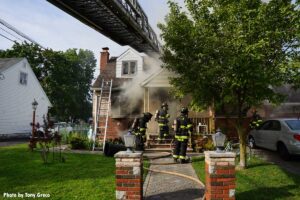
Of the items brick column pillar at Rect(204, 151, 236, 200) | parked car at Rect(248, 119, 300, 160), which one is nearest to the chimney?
parked car at Rect(248, 119, 300, 160)

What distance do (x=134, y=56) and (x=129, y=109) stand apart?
14.9ft

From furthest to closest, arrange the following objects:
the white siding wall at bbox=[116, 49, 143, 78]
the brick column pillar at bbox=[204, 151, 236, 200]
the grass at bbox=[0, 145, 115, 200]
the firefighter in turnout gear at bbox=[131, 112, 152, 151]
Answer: the white siding wall at bbox=[116, 49, 143, 78] < the firefighter in turnout gear at bbox=[131, 112, 152, 151] < the grass at bbox=[0, 145, 115, 200] < the brick column pillar at bbox=[204, 151, 236, 200]

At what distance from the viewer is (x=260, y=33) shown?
27.6 feet

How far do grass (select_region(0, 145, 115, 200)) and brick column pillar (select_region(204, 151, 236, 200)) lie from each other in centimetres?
207

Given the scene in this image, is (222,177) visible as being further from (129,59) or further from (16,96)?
(16,96)

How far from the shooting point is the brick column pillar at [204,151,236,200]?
533 cm

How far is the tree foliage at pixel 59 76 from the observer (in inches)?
1735

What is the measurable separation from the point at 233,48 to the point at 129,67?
1331 centimetres

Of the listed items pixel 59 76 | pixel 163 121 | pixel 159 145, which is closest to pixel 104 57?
pixel 163 121

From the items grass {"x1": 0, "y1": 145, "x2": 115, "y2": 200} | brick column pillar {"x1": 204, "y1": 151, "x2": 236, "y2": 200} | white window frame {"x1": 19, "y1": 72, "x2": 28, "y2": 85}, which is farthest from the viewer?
white window frame {"x1": 19, "y1": 72, "x2": 28, "y2": 85}

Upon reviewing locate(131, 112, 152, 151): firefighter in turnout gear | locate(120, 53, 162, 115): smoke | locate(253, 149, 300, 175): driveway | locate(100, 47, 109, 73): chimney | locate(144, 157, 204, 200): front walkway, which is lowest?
locate(144, 157, 204, 200): front walkway

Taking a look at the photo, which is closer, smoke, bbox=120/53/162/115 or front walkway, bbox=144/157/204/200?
front walkway, bbox=144/157/204/200

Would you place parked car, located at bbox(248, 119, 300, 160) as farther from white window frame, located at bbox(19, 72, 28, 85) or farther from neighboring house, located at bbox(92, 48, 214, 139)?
white window frame, located at bbox(19, 72, 28, 85)

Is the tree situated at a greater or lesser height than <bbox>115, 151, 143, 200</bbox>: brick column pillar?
greater
